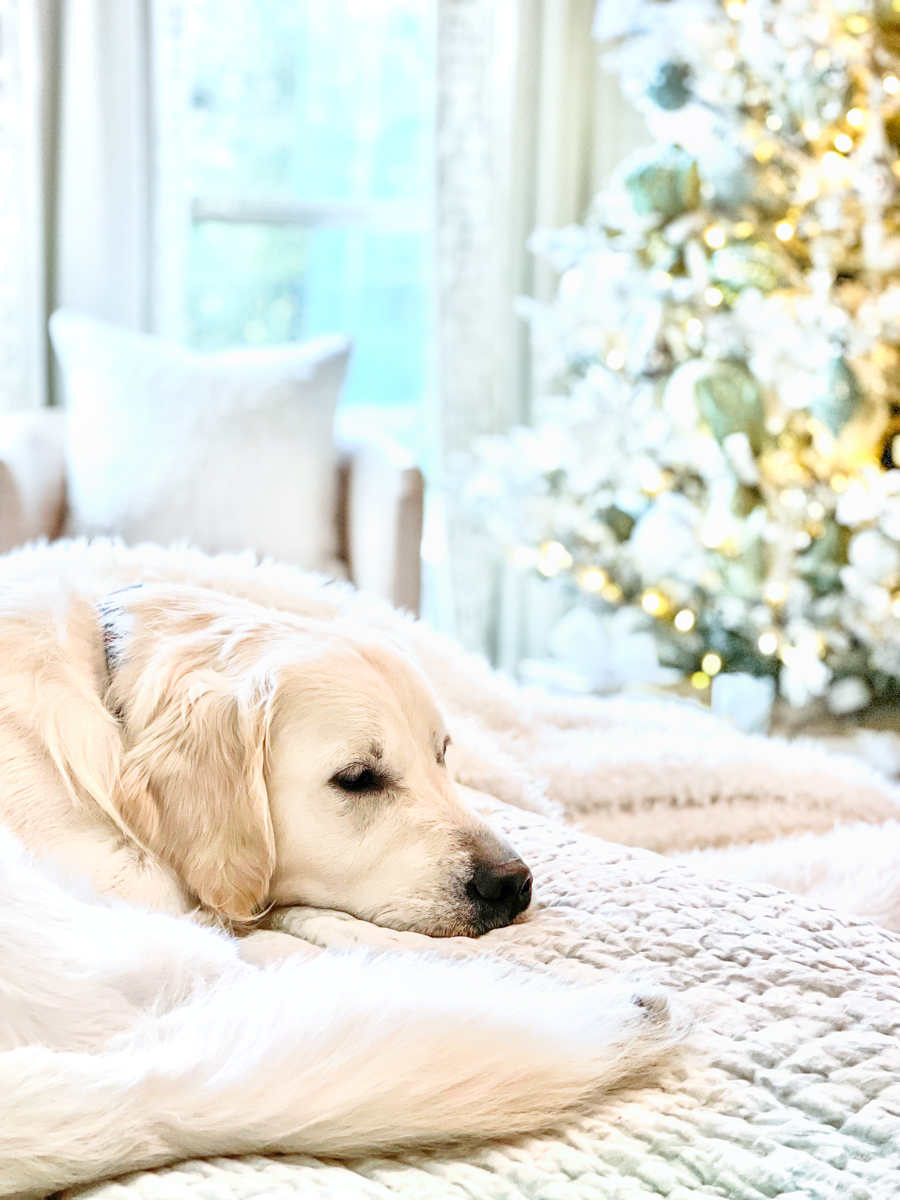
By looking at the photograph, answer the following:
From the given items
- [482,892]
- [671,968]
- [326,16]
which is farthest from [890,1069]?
[326,16]

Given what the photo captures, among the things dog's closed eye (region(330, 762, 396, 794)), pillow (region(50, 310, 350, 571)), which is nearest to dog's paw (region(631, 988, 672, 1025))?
dog's closed eye (region(330, 762, 396, 794))

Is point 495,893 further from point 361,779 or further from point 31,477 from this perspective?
point 31,477

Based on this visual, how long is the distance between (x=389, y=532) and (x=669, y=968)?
1734 millimetres

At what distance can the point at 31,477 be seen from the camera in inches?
101

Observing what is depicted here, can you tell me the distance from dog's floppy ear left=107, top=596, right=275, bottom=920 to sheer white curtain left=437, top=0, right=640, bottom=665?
255 centimetres

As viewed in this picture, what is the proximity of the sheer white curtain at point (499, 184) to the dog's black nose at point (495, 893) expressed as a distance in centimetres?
255

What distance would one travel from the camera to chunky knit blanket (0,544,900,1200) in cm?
61

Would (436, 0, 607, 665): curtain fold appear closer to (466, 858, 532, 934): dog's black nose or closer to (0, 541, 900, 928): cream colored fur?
(0, 541, 900, 928): cream colored fur

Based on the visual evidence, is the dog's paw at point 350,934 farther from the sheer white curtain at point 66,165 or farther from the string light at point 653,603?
the sheer white curtain at point 66,165

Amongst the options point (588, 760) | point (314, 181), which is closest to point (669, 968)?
point (588, 760)

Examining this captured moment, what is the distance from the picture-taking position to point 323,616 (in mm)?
1465

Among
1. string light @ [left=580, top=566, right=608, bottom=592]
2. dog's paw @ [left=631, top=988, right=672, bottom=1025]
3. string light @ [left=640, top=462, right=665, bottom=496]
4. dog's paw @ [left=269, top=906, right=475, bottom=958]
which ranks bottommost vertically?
string light @ [left=580, top=566, right=608, bottom=592]

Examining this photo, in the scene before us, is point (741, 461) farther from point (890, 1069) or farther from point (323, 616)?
point (890, 1069)

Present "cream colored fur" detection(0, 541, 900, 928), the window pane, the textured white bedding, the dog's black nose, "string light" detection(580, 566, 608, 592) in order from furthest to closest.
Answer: the window pane → "string light" detection(580, 566, 608, 592) → "cream colored fur" detection(0, 541, 900, 928) → the dog's black nose → the textured white bedding
